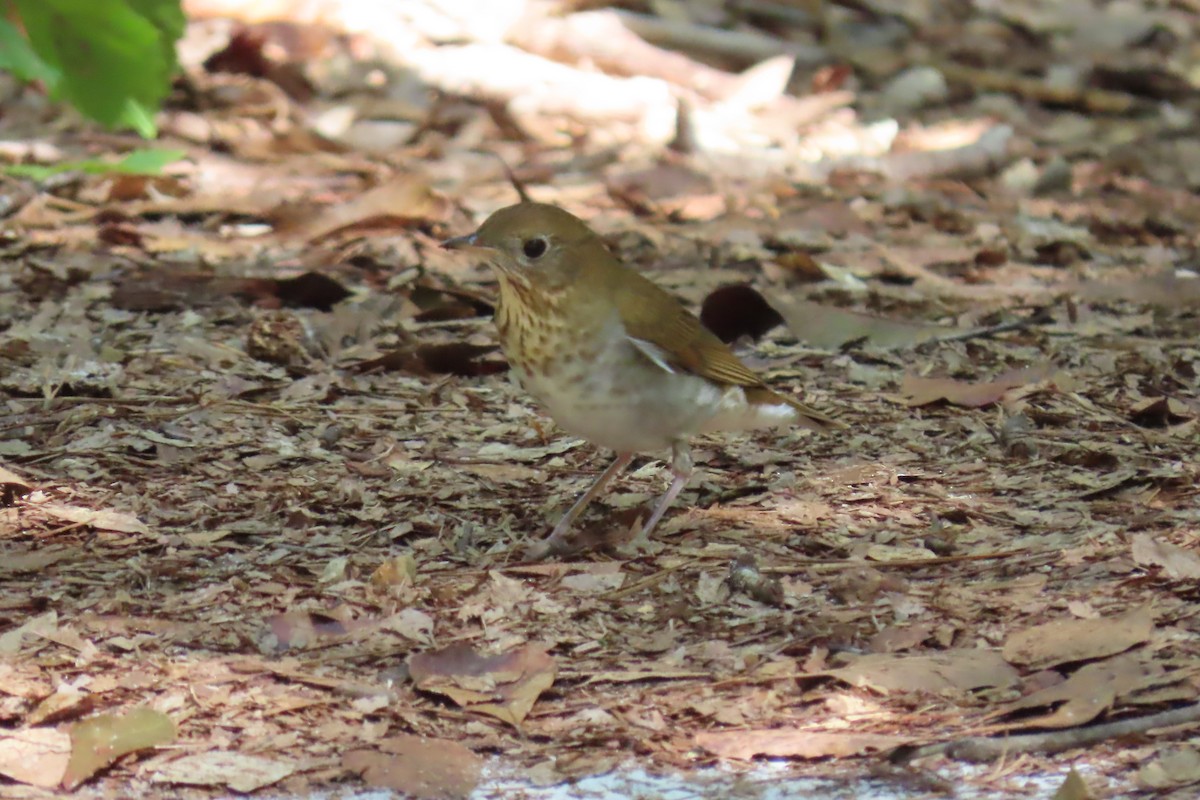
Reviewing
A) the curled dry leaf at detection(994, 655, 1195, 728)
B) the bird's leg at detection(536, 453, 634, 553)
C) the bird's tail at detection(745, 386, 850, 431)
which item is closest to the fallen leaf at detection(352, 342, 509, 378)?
the bird's leg at detection(536, 453, 634, 553)

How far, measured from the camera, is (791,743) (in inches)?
128

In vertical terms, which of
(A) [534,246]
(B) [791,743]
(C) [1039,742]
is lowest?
(B) [791,743]

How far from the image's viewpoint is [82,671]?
3480 mm

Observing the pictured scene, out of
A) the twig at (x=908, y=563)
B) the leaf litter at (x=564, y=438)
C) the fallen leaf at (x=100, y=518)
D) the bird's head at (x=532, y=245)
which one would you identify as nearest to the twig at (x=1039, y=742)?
the leaf litter at (x=564, y=438)

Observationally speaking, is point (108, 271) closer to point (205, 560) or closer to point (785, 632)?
point (205, 560)

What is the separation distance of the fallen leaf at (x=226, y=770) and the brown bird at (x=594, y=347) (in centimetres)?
133

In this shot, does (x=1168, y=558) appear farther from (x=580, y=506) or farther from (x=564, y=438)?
(x=564, y=438)

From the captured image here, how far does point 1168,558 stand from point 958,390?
1688mm

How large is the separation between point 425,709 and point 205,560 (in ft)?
3.34

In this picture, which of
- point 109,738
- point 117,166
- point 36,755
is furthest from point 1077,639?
point 117,166

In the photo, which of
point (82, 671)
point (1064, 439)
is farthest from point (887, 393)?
point (82, 671)

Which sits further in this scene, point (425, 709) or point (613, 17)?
point (613, 17)

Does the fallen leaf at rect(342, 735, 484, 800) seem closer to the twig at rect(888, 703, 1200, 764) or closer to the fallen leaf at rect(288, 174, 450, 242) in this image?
the twig at rect(888, 703, 1200, 764)

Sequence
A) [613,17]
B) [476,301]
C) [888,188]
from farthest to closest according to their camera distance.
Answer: [613,17]
[888,188]
[476,301]
